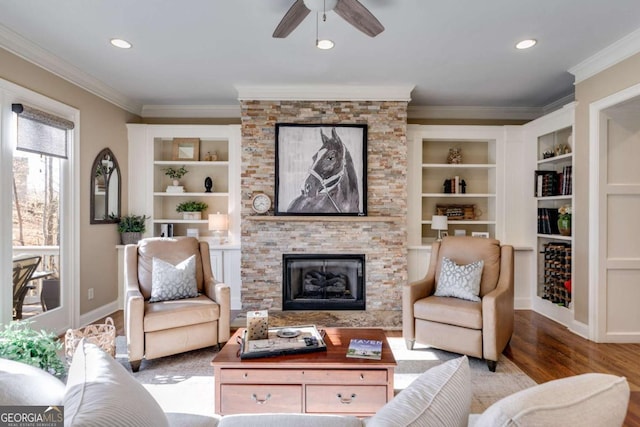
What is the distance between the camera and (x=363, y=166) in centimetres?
434

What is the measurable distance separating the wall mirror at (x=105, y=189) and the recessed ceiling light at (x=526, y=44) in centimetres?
449

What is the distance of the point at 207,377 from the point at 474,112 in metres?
4.65

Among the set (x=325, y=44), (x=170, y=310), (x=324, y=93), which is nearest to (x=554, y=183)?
(x=324, y=93)

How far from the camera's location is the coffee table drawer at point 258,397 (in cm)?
200

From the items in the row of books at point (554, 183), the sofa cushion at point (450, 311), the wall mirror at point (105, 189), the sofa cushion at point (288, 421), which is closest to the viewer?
the sofa cushion at point (288, 421)

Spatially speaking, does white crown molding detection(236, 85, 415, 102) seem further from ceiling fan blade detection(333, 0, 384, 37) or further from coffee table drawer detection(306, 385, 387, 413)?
coffee table drawer detection(306, 385, 387, 413)

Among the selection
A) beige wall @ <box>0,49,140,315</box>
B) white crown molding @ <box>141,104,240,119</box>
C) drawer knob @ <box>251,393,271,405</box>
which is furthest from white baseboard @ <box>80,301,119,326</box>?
drawer knob @ <box>251,393,271,405</box>

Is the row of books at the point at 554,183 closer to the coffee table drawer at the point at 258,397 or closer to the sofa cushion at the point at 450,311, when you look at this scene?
the sofa cushion at the point at 450,311

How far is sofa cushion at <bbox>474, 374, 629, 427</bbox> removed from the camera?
0.66m

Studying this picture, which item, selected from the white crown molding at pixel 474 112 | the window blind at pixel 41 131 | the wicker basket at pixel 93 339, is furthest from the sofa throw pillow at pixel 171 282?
the white crown molding at pixel 474 112

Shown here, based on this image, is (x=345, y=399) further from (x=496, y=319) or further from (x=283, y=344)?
(x=496, y=319)

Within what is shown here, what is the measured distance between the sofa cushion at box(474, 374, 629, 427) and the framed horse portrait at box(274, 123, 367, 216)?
361 cm

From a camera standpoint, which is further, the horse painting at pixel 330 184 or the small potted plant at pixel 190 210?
the small potted plant at pixel 190 210

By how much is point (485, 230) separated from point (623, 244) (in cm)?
180
